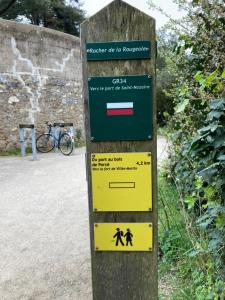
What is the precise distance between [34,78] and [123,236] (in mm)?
11284

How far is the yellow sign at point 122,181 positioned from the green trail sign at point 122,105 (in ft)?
0.39

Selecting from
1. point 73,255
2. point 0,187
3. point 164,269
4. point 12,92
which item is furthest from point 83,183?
point 12,92

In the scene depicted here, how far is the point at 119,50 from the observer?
5.64 ft

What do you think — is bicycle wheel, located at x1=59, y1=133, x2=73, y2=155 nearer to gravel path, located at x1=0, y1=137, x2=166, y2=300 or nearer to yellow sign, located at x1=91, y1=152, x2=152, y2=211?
gravel path, located at x1=0, y1=137, x2=166, y2=300

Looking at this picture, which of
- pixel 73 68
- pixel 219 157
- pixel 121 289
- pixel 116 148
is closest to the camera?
pixel 219 157

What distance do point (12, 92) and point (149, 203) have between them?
10.7 meters

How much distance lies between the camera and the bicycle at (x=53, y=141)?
11995 mm

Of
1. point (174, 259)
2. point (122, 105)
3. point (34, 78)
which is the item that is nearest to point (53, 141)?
point (34, 78)

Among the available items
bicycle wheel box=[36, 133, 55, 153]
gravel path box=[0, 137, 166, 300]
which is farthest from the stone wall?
gravel path box=[0, 137, 166, 300]

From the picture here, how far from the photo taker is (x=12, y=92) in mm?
11773

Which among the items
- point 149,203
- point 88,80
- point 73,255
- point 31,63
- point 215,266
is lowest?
point 73,255

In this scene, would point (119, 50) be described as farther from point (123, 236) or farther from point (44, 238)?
point (44, 238)

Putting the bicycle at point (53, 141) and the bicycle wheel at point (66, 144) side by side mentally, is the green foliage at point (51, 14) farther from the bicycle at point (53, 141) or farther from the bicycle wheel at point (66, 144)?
the bicycle wheel at point (66, 144)

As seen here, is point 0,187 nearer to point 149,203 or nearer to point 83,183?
point 83,183
